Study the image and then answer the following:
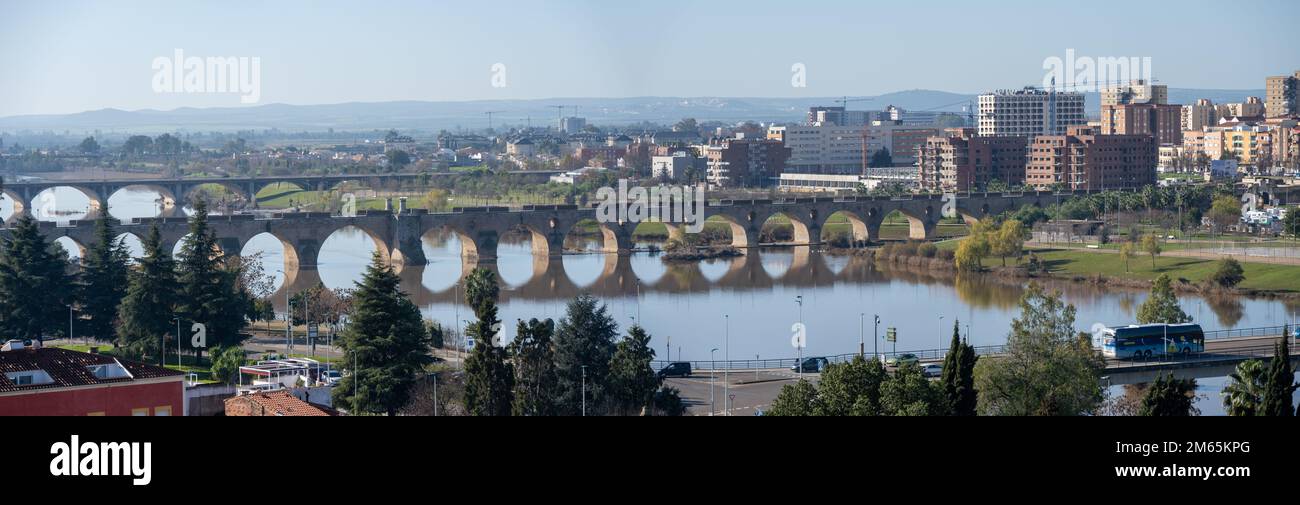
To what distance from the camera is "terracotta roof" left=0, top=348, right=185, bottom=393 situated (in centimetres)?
586

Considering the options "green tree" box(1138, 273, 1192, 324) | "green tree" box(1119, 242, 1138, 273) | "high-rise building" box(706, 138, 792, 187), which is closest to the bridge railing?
"green tree" box(1138, 273, 1192, 324)

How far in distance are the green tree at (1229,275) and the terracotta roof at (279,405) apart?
11.0 metres

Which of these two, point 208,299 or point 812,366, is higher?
point 208,299

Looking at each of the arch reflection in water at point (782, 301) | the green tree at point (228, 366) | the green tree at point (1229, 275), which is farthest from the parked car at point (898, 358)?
the green tree at point (1229, 275)

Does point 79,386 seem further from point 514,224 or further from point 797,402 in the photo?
point 514,224

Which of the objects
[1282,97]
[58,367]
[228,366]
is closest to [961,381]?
[58,367]

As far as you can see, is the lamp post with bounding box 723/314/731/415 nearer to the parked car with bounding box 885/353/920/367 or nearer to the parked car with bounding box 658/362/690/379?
the parked car with bounding box 658/362/690/379

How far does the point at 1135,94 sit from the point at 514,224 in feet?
95.1

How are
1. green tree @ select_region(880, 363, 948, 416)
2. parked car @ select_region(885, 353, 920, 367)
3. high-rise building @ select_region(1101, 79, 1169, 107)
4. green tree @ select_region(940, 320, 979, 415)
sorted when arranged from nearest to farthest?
green tree @ select_region(880, 363, 948, 416) < green tree @ select_region(940, 320, 979, 415) < parked car @ select_region(885, 353, 920, 367) < high-rise building @ select_region(1101, 79, 1169, 107)

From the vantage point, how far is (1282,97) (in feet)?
132

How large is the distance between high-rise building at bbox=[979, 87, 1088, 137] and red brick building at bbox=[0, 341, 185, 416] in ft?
114

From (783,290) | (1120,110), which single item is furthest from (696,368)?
(1120,110)
